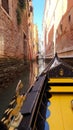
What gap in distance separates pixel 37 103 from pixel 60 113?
0.42 meters

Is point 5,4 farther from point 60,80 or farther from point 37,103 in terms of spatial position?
point 37,103

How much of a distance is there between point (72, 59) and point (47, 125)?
6322 millimetres

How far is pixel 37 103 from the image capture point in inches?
78.2

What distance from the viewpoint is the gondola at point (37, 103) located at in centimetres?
152

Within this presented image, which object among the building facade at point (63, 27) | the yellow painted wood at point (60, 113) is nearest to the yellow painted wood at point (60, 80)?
the yellow painted wood at point (60, 113)

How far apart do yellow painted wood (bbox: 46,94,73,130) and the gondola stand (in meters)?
0.04

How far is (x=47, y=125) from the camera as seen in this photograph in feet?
6.52

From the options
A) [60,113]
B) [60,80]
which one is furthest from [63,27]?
[60,113]

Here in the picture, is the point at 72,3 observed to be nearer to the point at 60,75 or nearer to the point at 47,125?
the point at 60,75

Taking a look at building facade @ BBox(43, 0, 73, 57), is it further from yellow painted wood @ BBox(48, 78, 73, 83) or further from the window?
yellow painted wood @ BBox(48, 78, 73, 83)

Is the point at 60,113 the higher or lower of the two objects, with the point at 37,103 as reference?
lower

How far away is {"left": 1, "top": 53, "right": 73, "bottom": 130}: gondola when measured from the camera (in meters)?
1.52

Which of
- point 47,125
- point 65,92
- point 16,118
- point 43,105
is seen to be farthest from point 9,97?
point 16,118

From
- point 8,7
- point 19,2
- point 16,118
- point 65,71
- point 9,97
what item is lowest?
point 9,97
